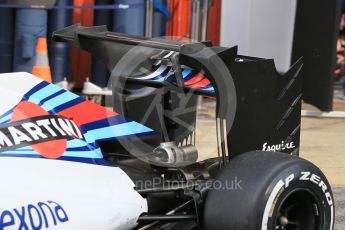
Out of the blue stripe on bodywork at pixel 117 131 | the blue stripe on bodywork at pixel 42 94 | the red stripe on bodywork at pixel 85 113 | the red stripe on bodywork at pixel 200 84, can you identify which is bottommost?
the blue stripe on bodywork at pixel 117 131

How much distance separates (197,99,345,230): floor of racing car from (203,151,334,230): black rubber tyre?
0.87 m

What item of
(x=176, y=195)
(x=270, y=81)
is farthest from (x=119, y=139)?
(x=270, y=81)

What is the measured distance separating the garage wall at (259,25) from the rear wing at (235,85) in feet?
13.8

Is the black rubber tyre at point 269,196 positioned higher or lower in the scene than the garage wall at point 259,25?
lower

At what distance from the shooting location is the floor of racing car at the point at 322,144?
4689 millimetres

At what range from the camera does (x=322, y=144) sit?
603cm

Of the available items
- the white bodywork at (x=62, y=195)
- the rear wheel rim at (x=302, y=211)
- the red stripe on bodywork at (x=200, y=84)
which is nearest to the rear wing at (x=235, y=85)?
the red stripe on bodywork at (x=200, y=84)

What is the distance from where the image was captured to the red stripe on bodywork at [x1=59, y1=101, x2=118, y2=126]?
311 centimetres

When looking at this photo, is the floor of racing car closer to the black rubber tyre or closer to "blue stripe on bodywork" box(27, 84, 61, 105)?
the black rubber tyre

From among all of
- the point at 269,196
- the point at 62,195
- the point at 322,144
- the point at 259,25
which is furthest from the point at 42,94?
the point at 259,25

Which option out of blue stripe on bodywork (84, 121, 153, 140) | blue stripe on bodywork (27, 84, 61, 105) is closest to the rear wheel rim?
blue stripe on bodywork (84, 121, 153, 140)

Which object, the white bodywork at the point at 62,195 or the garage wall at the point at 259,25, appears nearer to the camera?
the white bodywork at the point at 62,195

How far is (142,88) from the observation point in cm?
363

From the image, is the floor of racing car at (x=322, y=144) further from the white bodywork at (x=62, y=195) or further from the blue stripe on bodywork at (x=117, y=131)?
the white bodywork at (x=62, y=195)
